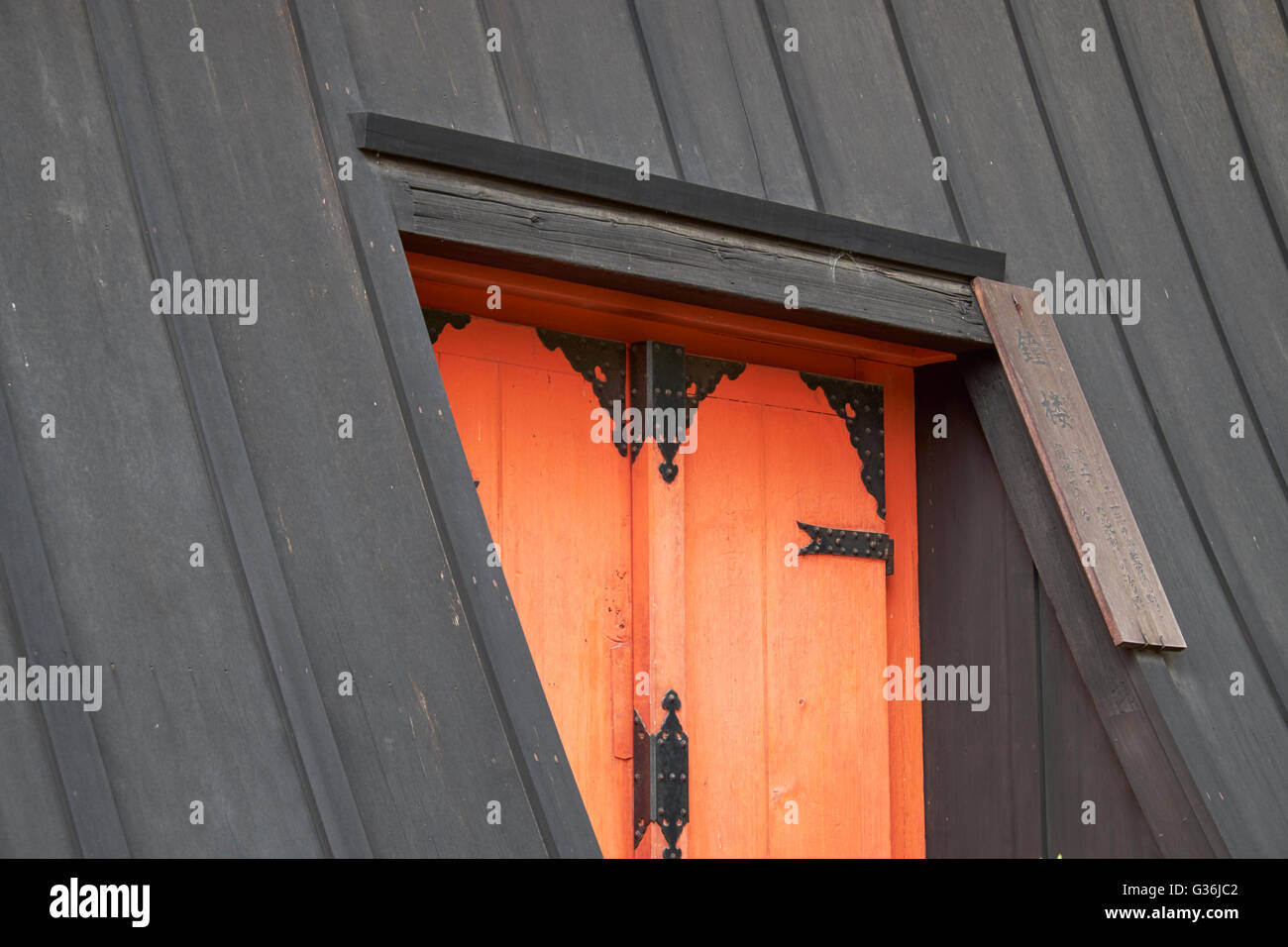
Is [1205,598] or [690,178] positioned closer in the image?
[690,178]

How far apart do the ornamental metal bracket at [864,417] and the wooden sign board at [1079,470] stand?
16.8 inches

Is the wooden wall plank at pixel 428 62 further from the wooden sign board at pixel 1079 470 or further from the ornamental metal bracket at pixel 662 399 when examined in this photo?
the wooden sign board at pixel 1079 470

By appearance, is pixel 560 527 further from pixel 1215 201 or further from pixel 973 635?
pixel 1215 201

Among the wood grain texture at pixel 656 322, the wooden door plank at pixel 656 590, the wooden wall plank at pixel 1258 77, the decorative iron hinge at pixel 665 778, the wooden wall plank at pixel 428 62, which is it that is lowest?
the decorative iron hinge at pixel 665 778

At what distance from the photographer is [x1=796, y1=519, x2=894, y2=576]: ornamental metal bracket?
4.23 metres

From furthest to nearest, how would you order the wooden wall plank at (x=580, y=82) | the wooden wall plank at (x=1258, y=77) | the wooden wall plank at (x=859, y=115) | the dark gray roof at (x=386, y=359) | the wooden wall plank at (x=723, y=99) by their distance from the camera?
the wooden wall plank at (x=1258, y=77) < the wooden wall plank at (x=859, y=115) < the wooden wall plank at (x=723, y=99) < the wooden wall plank at (x=580, y=82) < the dark gray roof at (x=386, y=359)

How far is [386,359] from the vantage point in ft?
10.3

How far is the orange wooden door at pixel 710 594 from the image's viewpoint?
3750 millimetres

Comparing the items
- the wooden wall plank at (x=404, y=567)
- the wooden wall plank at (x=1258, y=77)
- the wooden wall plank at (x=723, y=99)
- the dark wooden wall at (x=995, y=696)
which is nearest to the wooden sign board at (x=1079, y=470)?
the dark wooden wall at (x=995, y=696)

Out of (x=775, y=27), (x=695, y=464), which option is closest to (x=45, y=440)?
(x=695, y=464)
